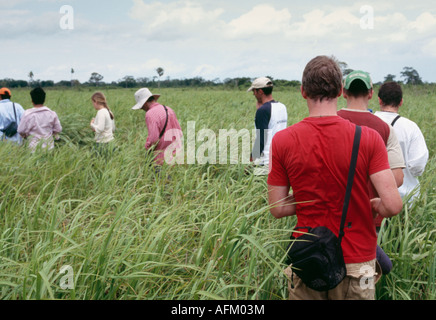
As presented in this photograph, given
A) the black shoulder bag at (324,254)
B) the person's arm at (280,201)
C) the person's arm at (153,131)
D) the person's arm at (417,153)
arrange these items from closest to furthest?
1. the black shoulder bag at (324,254)
2. the person's arm at (280,201)
3. the person's arm at (417,153)
4. the person's arm at (153,131)

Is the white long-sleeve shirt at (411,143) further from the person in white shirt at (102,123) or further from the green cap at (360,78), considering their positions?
the person in white shirt at (102,123)

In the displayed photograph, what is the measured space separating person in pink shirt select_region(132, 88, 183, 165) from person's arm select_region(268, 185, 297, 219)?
8.83 ft

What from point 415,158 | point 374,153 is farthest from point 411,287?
point 374,153

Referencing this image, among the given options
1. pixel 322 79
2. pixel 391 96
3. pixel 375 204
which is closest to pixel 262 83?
pixel 391 96

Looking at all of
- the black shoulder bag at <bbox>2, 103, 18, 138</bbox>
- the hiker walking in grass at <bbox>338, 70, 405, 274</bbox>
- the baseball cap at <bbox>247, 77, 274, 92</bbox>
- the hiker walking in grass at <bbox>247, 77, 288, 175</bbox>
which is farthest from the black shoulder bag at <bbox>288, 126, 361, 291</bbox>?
the black shoulder bag at <bbox>2, 103, 18, 138</bbox>

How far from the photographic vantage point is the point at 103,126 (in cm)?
506

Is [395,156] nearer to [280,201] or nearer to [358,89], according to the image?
[358,89]

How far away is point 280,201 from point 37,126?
4124 mm

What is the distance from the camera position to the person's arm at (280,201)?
4.96ft

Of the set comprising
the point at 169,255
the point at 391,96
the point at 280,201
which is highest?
the point at 391,96

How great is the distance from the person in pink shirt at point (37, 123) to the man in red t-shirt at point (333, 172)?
3.97m

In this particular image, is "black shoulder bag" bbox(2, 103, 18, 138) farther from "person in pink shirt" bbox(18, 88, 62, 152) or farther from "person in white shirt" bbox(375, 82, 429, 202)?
"person in white shirt" bbox(375, 82, 429, 202)

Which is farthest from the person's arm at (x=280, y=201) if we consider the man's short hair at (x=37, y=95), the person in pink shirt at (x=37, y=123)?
the man's short hair at (x=37, y=95)

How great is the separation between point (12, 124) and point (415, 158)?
16.7 ft
